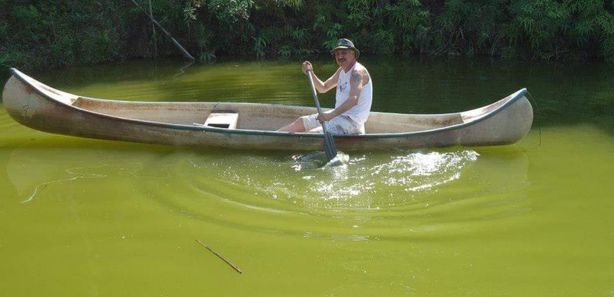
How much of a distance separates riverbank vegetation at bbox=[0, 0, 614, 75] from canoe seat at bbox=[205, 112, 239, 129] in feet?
21.0

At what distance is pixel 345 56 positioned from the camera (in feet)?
20.2

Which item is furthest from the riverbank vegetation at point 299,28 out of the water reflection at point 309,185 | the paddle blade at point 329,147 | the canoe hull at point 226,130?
the paddle blade at point 329,147

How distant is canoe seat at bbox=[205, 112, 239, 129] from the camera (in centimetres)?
693

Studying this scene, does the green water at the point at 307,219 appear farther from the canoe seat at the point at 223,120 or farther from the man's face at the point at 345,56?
the man's face at the point at 345,56

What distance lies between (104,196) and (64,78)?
272 inches

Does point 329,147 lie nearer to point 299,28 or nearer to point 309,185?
point 309,185

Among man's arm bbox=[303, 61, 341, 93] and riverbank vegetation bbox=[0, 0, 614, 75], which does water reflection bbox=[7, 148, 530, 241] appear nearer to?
man's arm bbox=[303, 61, 341, 93]

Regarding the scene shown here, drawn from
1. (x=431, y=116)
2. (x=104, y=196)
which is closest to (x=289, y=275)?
(x=104, y=196)

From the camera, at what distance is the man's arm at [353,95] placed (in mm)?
6207

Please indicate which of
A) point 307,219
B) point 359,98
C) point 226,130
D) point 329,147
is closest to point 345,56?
point 359,98

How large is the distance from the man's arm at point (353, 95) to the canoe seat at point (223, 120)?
123 centimetres

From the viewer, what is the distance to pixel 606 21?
40.7 ft

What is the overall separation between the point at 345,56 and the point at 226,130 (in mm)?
1465

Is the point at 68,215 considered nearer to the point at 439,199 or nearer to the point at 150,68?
the point at 439,199
